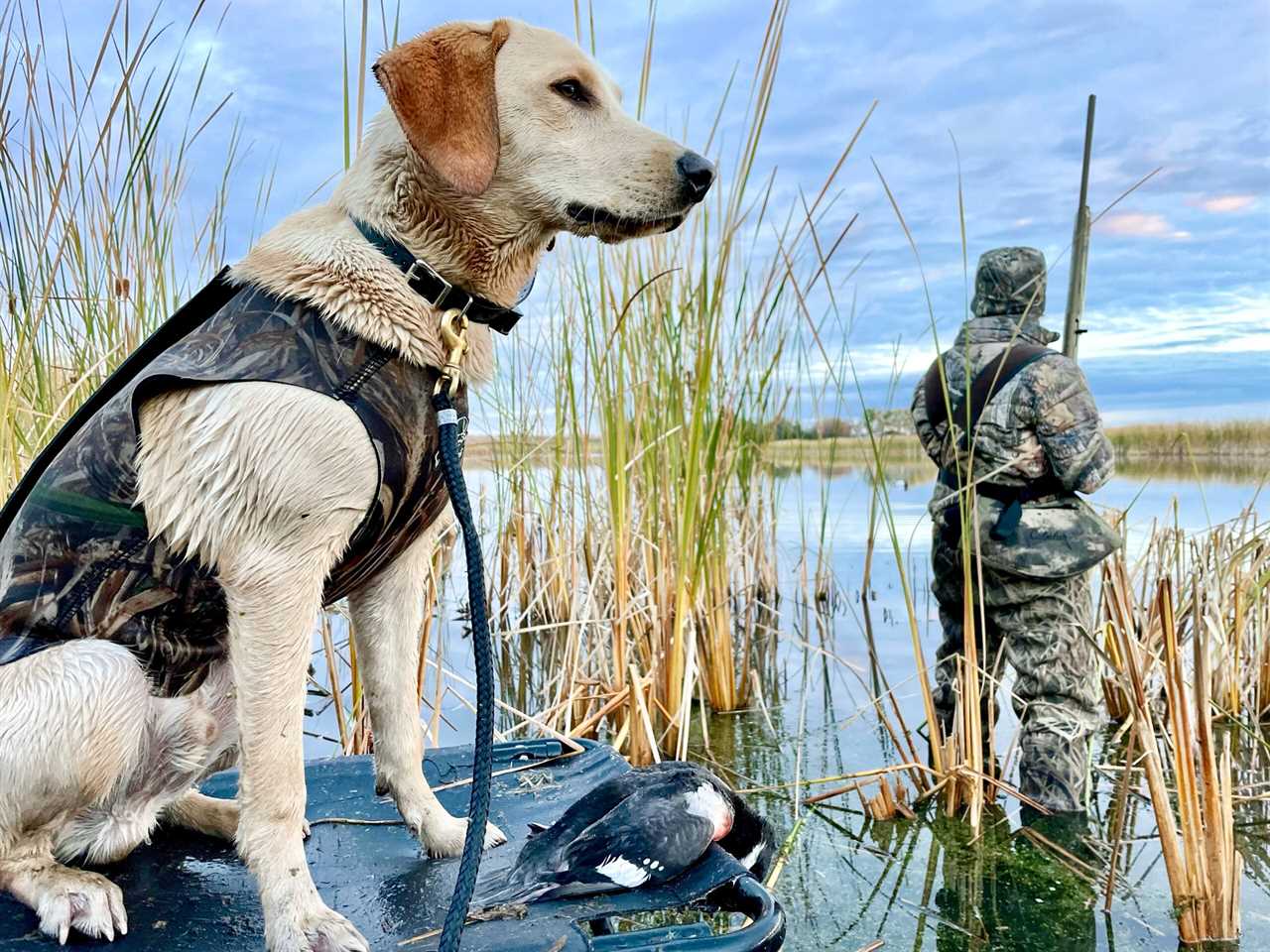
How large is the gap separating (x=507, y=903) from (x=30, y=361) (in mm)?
3018

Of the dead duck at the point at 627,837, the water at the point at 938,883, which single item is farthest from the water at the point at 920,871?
the dead duck at the point at 627,837

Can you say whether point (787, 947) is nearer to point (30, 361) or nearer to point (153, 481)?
point (153, 481)

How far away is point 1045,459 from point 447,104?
3661 millimetres

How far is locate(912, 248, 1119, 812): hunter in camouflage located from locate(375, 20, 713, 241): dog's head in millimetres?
2956

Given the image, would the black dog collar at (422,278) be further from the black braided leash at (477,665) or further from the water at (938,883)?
the water at (938,883)

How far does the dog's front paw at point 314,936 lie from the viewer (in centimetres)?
163

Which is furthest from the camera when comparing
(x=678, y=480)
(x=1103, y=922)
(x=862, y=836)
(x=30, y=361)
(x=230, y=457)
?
(x=678, y=480)

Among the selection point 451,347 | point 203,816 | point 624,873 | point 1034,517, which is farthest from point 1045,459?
point 203,816

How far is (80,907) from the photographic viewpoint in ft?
5.63

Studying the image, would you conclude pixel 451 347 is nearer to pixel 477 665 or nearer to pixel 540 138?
pixel 540 138

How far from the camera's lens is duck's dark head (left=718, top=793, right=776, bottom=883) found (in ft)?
6.89

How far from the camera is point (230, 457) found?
5.50ft

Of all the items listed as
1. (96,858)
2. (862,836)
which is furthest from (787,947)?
(96,858)

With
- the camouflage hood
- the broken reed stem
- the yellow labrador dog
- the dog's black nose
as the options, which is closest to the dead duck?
the yellow labrador dog
